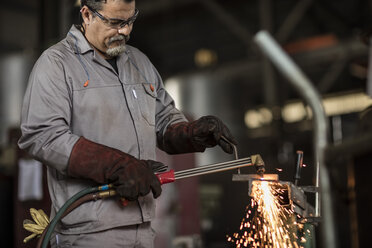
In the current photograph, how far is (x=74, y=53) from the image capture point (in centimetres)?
211

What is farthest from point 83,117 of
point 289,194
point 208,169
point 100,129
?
point 289,194


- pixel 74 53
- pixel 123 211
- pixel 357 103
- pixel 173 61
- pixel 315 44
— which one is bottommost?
pixel 123 211

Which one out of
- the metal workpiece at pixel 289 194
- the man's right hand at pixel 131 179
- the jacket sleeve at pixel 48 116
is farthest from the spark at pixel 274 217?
the jacket sleeve at pixel 48 116

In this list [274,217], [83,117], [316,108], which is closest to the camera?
[316,108]

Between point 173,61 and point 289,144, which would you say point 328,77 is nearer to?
point 289,144

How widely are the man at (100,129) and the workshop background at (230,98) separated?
36cm

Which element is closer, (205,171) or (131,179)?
(131,179)

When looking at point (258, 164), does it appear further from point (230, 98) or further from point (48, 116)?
point (230, 98)

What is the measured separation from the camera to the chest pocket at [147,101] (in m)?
2.17

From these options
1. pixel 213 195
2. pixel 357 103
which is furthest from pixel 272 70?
pixel 213 195

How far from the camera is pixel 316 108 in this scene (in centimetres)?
159

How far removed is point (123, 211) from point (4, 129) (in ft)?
26.5

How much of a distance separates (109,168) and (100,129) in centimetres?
22

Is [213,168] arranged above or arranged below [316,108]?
below
